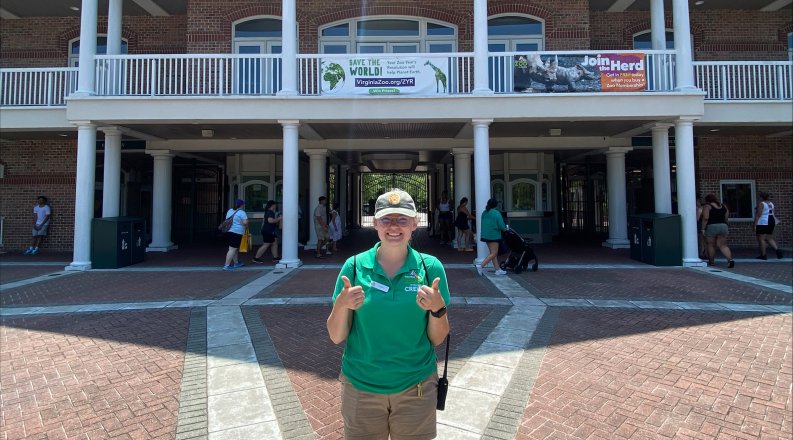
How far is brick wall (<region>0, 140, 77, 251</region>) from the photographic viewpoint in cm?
1432

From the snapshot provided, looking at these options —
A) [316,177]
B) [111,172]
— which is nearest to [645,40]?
[316,177]

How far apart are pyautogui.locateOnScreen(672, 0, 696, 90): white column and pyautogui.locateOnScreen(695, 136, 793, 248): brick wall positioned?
5.32 metres

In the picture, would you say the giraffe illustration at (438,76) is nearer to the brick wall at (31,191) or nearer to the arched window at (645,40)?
the arched window at (645,40)

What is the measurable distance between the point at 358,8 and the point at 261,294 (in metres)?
9.87

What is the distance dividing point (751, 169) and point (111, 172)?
19.8m

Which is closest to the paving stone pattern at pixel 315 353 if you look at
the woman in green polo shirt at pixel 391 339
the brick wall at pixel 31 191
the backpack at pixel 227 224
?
the woman in green polo shirt at pixel 391 339

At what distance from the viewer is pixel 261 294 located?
7387 millimetres

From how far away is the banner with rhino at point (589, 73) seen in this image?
999cm

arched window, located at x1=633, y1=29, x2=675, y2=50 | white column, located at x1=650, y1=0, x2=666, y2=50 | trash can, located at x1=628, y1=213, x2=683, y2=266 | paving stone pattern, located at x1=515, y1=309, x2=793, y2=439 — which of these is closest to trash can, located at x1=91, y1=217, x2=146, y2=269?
paving stone pattern, located at x1=515, y1=309, x2=793, y2=439

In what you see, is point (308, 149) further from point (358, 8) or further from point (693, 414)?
point (693, 414)

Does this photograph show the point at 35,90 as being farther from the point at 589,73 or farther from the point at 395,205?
the point at 589,73

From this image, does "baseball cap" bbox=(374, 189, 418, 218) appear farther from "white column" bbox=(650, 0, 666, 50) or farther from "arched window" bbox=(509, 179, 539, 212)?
"arched window" bbox=(509, 179, 539, 212)

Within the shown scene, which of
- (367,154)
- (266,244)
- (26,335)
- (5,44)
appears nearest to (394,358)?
(26,335)

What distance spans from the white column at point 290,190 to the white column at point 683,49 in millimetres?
9211
